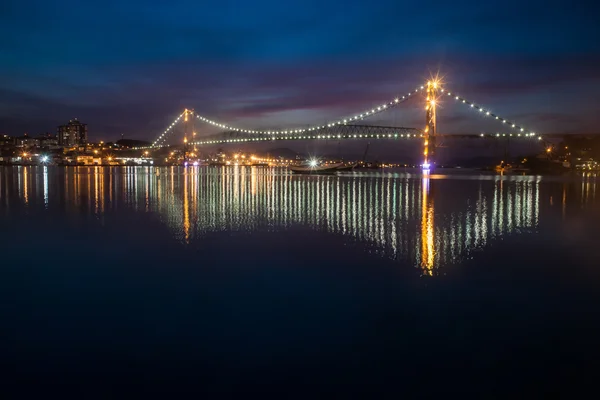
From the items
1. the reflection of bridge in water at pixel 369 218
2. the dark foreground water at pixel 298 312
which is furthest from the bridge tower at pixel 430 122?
the dark foreground water at pixel 298 312

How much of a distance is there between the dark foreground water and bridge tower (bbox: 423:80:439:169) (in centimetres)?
4621

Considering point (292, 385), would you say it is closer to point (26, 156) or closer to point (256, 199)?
point (256, 199)

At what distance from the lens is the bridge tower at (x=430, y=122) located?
182 ft

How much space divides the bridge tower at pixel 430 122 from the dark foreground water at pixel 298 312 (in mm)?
46211

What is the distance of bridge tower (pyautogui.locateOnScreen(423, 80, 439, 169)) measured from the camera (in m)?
55.6

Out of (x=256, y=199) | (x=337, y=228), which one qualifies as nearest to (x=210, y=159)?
(x=256, y=199)

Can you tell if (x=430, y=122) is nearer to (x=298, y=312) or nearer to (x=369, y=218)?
(x=369, y=218)

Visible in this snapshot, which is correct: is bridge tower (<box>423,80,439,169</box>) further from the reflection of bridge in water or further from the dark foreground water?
the dark foreground water

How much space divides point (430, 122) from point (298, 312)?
54.1 metres

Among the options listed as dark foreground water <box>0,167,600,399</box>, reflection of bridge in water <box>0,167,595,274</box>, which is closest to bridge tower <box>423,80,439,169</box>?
reflection of bridge in water <box>0,167,595,274</box>

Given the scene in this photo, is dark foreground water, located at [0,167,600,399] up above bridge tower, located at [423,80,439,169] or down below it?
below

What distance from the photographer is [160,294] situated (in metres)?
5.98

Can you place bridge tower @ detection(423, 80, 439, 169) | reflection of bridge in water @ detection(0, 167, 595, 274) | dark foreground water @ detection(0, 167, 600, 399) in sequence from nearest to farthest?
dark foreground water @ detection(0, 167, 600, 399) → reflection of bridge in water @ detection(0, 167, 595, 274) → bridge tower @ detection(423, 80, 439, 169)

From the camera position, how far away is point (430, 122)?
5625 cm
